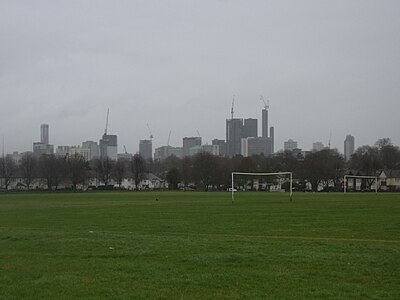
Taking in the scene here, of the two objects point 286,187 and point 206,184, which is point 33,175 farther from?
point 286,187

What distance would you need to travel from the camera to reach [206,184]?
161500mm

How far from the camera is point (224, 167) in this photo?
160 meters

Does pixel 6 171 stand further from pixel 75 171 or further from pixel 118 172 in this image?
pixel 118 172

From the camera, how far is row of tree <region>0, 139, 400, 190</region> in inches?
5960

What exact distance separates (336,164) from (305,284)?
147m

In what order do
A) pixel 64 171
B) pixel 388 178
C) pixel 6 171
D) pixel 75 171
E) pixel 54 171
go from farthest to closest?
pixel 6 171, pixel 388 178, pixel 64 171, pixel 54 171, pixel 75 171

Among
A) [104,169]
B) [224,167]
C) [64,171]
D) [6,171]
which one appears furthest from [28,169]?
[224,167]

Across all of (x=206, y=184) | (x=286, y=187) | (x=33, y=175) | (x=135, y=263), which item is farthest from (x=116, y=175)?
(x=135, y=263)

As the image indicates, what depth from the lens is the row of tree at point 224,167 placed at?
15139cm

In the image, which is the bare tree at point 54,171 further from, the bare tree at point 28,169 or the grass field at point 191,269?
the grass field at point 191,269

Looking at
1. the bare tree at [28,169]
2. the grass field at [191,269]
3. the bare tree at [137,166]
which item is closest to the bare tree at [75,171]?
the bare tree at [28,169]

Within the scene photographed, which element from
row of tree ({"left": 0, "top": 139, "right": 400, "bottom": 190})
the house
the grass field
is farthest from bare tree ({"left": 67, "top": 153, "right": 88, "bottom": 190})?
the grass field

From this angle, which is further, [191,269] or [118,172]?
[118,172]

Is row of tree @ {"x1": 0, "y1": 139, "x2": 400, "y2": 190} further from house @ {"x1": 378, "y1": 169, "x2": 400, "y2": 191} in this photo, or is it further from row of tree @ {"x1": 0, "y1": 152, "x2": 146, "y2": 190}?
house @ {"x1": 378, "y1": 169, "x2": 400, "y2": 191}
